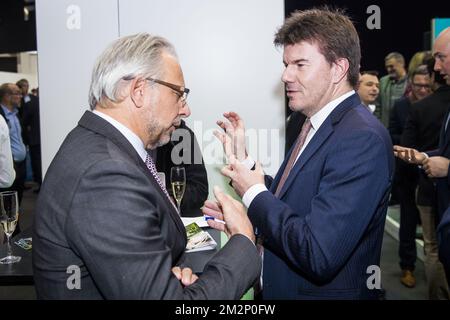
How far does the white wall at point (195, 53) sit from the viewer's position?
258cm

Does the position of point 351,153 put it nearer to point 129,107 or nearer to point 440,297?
point 129,107

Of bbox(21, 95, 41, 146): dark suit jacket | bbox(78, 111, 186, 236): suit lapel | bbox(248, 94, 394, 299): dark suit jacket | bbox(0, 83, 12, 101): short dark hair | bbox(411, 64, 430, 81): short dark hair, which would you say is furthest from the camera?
bbox(21, 95, 41, 146): dark suit jacket

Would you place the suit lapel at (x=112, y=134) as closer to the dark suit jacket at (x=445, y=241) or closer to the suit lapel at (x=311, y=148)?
the suit lapel at (x=311, y=148)

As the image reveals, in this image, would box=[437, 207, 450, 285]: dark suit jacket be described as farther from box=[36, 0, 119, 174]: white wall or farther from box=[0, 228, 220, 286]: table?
box=[36, 0, 119, 174]: white wall

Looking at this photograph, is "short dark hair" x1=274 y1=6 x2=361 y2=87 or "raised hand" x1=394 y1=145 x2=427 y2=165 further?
"raised hand" x1=394 y1=145 x2=427 y2=165

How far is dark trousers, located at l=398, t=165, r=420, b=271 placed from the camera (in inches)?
137

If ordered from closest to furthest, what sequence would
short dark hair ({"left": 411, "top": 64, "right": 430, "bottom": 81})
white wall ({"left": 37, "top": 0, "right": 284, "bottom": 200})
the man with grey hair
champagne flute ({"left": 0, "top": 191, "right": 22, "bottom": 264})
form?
champagne flute ({"left": 0, "top": 191, "right": 22, "bottom": 264})
white wall ({"left": 37, "top": 0, "right": 284, "bottom": 200})
short dark hair ({"left": 411, "top": 64, "right": 430, "bottom": 81})
the man with grey hair

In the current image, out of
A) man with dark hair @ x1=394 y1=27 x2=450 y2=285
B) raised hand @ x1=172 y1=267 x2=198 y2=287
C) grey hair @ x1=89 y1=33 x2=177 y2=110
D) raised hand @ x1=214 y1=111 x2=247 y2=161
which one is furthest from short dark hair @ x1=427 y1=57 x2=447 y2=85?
raised hand @ x1=172 y1=267 x2=198 y2=287

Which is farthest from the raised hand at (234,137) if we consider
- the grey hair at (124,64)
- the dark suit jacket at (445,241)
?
the dark suit jacket at (445,241)

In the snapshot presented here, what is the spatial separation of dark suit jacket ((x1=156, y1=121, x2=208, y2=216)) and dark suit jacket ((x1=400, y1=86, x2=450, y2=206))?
1604 millimetres

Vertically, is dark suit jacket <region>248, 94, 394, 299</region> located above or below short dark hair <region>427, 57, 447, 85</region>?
below

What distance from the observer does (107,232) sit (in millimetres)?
853

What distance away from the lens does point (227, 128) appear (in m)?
1.64
